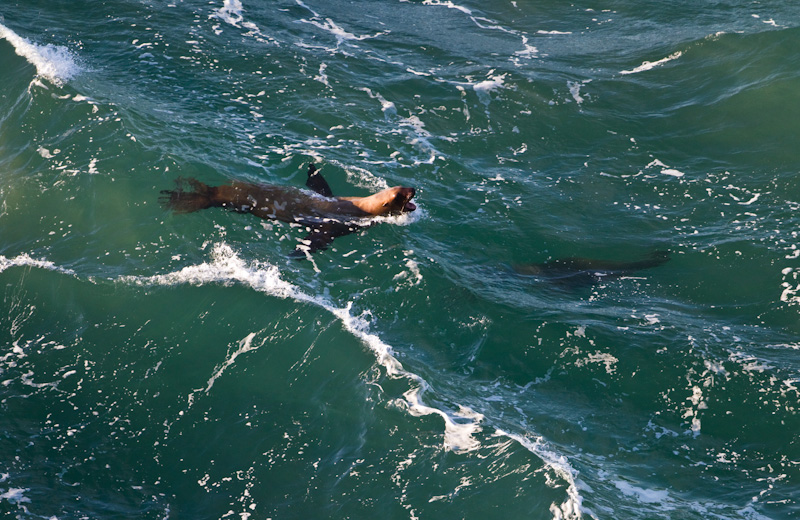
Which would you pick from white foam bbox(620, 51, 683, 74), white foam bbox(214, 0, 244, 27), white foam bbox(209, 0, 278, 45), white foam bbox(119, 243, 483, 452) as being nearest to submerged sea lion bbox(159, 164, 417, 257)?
white foam bbox(119, 243, 483, 452)

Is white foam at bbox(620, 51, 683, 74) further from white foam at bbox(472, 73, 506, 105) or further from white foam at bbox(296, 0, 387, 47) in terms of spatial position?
white foam at bbox(296, 0, 387, 47)

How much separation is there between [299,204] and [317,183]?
83 centimetres

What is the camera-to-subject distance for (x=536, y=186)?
1694 centimetres

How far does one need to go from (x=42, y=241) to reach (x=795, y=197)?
53.7 feet

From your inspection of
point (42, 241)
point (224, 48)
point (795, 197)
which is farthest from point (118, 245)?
point (795, 197)

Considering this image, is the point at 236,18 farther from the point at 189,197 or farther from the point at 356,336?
the point at 356,336

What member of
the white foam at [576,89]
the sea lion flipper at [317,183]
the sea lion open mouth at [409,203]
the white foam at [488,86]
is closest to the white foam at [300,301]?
the sea lion flipper at [317,183]

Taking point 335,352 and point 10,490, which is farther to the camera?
point 335,352

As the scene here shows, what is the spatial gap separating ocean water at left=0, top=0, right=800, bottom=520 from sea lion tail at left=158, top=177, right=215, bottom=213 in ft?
1.05

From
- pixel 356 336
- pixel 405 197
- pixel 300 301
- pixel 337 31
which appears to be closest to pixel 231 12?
pixel 337 31

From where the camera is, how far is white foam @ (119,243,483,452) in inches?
454

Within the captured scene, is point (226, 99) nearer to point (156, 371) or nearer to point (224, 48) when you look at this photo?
point (224, 48)

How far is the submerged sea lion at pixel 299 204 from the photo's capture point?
1514 centimetres

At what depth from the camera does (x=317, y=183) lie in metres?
16.1
